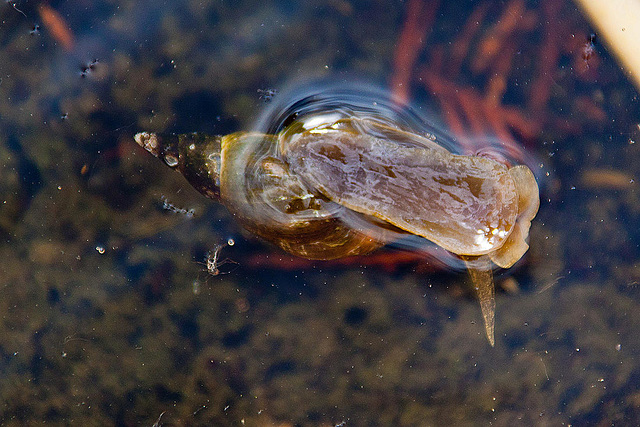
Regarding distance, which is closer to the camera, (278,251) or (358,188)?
(358,188)

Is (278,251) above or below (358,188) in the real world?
below

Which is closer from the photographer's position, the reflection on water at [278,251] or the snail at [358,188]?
the snail at [358,188]

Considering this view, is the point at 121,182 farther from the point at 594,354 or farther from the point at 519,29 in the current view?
the point at 594,354

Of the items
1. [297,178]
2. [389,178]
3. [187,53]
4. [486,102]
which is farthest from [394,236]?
[187,53]
